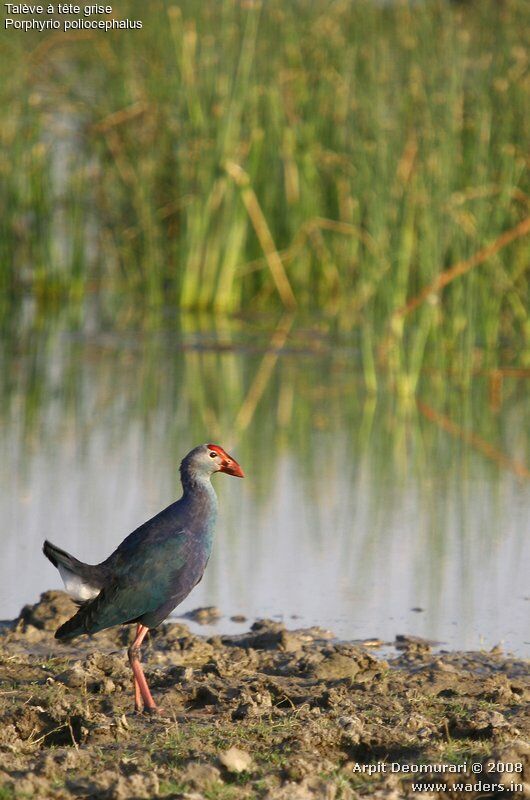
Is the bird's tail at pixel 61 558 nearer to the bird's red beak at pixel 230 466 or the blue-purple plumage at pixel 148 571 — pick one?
the blue-purple plumage at pixel 148 571

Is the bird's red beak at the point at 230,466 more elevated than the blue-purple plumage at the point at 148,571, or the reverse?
the bird's red beak at the point at 230,466

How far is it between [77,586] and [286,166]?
8.05 meters

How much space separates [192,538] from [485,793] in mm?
1285

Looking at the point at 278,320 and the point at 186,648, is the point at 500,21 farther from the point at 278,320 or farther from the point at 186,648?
the point at 186,648

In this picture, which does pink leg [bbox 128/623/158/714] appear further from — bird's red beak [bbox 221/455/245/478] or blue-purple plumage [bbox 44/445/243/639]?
bird's red beak [bbox 221/455/245/478]

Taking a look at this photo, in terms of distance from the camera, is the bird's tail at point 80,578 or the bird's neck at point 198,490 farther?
the bird's neck at point 198,490

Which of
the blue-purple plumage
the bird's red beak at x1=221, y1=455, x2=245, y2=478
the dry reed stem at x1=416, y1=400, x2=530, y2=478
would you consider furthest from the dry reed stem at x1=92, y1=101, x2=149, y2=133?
the blue-purple plumage

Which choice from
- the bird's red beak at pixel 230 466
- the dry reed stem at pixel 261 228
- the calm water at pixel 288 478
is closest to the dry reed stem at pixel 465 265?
the calm water at pixel 288 478

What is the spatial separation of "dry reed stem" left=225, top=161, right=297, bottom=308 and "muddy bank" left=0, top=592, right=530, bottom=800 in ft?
22.8

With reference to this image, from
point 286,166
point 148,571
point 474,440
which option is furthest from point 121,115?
point 148,571

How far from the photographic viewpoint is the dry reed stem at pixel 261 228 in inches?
462

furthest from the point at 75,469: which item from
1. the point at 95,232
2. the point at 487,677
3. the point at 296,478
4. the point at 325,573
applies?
the point at 95,232

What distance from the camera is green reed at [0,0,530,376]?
9.55m

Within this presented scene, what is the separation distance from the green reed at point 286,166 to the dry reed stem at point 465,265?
91mm
